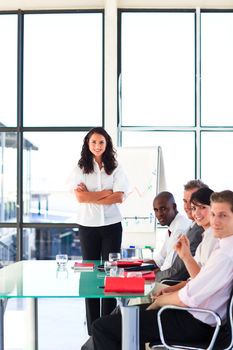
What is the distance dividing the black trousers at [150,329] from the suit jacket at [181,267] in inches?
28.1

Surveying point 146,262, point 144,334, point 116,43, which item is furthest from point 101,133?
point 116,43

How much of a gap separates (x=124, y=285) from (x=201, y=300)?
36cm

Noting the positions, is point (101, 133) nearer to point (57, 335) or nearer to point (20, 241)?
point (57, 335)

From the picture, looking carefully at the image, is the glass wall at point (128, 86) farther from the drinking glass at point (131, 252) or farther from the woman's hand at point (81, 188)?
the woman's hand at point (81, 188)

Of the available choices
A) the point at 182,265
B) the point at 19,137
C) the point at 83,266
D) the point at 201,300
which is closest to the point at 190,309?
the point at 201,300

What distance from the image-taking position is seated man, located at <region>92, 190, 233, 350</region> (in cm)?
252

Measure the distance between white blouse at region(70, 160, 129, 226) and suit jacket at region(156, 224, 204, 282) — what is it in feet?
3.28

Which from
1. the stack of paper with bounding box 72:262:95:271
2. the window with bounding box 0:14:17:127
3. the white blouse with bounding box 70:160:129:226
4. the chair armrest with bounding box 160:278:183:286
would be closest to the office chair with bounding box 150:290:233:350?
the chair armrest with bounding box 160:278:183:286

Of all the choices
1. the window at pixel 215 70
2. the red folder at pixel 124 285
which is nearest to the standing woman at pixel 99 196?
the red folder at pixel 124 285

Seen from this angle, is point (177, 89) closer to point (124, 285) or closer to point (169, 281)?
point (169, 281)

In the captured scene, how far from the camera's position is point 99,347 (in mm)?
2740

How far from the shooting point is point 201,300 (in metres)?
2.55

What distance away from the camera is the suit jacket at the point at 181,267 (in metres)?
3.41

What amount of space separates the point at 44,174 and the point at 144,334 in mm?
4533
